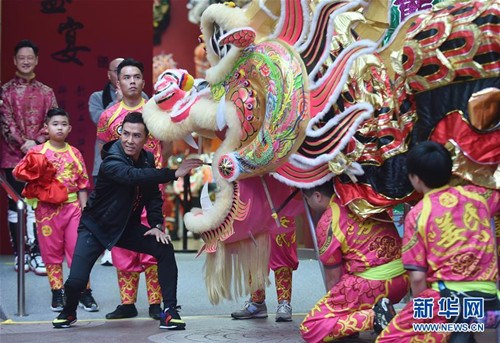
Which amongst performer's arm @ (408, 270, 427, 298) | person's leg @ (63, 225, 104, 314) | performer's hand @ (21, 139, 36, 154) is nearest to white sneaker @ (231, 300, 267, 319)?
person's leg @ (63, 225, 104, 314)

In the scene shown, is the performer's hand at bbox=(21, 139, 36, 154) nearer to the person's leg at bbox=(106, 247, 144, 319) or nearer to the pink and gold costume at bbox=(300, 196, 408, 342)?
the person's leg at bbox=(106, 247, 144, 319)

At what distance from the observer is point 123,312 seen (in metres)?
5.37

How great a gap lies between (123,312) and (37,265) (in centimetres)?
155

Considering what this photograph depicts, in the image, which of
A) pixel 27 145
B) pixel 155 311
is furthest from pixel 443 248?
pixel 27 145

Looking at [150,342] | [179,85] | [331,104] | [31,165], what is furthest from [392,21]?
[31,165]

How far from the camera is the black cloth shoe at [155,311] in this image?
5.30 m

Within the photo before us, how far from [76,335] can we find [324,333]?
53.7 inches

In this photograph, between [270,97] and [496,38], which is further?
[270,97]

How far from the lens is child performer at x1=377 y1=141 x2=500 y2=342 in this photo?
11.8 feet

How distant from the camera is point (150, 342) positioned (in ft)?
14.9

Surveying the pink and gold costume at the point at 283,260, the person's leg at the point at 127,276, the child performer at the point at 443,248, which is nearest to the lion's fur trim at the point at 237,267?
the pink and gold costume at the point at 283,260

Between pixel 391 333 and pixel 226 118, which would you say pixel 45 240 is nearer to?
pixel 226 118

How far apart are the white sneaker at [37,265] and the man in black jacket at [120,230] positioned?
1720mm

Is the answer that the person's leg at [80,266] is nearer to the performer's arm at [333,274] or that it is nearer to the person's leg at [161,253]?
the person's leg at [161,253]
